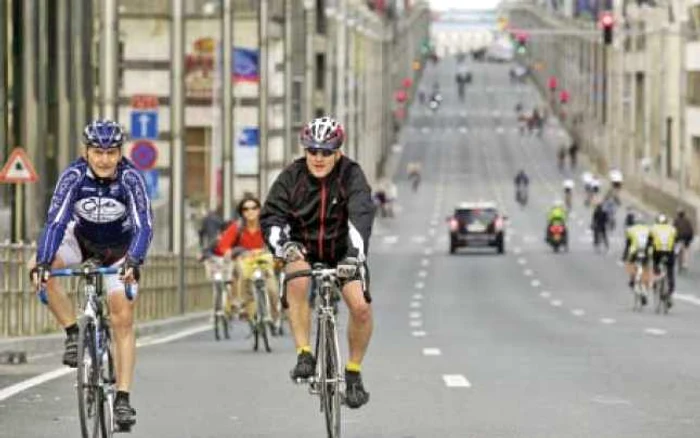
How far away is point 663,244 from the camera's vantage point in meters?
42.1

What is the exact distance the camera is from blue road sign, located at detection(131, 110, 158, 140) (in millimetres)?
41281

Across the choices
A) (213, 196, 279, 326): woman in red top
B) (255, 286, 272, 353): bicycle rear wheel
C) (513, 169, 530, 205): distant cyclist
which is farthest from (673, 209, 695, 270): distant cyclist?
(513, 169, 530, 205): distant cyclist

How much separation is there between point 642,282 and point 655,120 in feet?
247

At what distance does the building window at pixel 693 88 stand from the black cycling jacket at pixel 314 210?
95.1 m

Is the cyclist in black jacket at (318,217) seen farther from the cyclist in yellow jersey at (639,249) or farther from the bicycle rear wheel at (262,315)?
the cyclist in yellow jersey at (639,249)

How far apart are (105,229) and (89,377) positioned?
2.96ft

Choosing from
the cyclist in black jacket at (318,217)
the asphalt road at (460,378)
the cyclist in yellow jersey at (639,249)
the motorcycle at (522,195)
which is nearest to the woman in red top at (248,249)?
the asphalt road at (460,378)

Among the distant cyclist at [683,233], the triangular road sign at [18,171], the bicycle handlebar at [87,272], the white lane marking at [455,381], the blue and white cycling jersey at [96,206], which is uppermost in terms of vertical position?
the blue and white cycling jersey at [96,206]

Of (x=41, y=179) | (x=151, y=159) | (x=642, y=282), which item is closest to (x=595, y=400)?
(x=151, y=159)

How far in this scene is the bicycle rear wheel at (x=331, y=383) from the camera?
1312 centimetres

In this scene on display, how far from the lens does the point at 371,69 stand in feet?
457

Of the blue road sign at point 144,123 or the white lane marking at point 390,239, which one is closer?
the blue road sign at point 144,123

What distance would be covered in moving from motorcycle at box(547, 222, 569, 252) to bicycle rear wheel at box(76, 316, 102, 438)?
68278 mm

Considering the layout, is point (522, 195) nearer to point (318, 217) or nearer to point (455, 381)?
point (455, 381)
